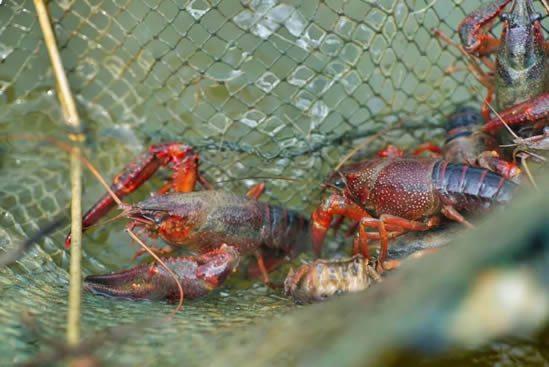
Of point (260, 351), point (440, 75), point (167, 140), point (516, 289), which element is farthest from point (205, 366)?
point (440, 75)

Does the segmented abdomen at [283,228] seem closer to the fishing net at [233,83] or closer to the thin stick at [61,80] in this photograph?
the fishing net at [233,83]

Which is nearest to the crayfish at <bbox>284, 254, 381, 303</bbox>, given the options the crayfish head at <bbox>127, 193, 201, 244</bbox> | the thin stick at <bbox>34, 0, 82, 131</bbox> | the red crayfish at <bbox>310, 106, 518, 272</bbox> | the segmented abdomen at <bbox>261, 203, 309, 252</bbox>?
the red crayfish at <bbox>310, 106, 518, 272</bbox>

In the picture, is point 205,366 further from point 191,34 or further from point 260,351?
point 191,34

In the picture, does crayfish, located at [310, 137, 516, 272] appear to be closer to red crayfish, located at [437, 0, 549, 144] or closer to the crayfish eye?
the crayfish eye

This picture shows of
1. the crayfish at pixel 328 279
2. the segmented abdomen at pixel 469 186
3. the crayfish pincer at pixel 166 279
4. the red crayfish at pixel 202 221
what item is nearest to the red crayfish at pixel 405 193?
the segmented abdomen at pixel 469 186

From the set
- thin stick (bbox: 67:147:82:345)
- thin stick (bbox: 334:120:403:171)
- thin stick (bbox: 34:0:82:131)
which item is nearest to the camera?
thin stick (bbox: 67:147:82:345)

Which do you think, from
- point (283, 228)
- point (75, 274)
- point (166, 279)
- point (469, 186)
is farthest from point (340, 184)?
point (75, 274)
